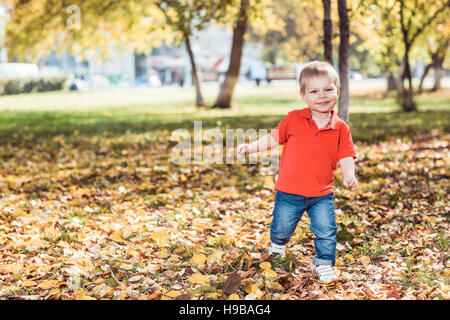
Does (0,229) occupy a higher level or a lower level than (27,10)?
lower

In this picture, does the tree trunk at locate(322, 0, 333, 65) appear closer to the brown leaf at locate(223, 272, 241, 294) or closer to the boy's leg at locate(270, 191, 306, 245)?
the boy's leg at locate(270, 191, 306, 245)

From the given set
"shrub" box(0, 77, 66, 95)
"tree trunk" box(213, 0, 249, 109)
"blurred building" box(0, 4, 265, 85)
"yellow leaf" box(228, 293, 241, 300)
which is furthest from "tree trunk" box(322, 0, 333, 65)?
"blurred building" box(0, 4, 265, 85)

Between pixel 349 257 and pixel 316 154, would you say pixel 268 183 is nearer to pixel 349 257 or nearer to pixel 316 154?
pixel 349 257

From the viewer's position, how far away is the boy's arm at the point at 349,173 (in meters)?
3.10

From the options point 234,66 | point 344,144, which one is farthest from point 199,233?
point 234,66

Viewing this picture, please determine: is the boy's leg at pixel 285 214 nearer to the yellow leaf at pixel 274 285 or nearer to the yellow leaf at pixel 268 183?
the yellow leaf at pixel 274 285

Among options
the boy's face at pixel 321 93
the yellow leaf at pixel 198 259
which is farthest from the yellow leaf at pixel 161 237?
the boy's face at pixel 321 93

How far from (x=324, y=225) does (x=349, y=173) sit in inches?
15.9

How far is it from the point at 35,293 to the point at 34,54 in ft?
50.4

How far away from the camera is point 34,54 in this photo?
54.4ft

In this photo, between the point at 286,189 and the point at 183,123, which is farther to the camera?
the point at 183,123

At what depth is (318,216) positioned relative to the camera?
3223 mm
